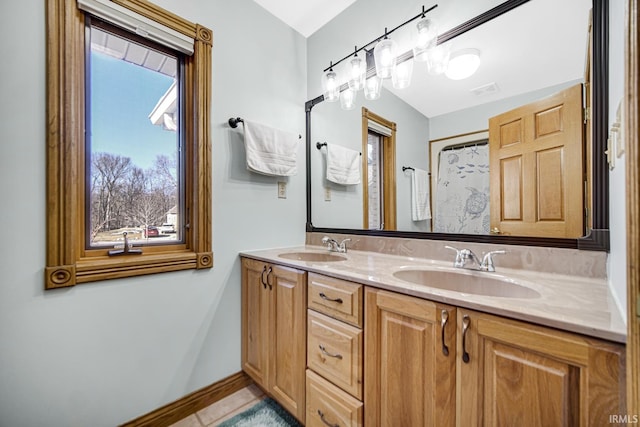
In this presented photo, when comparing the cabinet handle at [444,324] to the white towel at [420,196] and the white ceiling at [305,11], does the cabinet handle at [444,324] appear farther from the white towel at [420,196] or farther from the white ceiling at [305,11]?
the white ceiling at [305,11]

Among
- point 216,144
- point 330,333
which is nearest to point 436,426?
point 330,333

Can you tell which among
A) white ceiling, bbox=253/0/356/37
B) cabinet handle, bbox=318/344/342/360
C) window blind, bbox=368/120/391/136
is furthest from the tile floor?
white ceiling, bbox=253/0/356/37

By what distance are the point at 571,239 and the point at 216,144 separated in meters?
1.76

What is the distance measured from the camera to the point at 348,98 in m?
1.77

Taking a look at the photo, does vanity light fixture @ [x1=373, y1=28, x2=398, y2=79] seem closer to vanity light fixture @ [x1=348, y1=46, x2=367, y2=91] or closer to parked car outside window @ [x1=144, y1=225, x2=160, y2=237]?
vanity light fixture @ [x1=348, y1=46, x2=367, y2=91]

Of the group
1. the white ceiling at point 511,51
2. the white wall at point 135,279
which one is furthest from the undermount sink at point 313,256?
the white ceiling at point 511,51

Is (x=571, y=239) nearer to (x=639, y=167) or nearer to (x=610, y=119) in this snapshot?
(x=610, y=119)

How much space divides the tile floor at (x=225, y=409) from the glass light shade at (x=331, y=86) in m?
1.96

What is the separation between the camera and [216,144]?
158cm

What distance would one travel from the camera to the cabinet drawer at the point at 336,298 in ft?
3.30

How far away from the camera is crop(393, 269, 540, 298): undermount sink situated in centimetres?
95

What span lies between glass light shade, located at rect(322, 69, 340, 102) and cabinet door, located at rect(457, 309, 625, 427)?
155cm

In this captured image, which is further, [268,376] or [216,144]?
[216,144]

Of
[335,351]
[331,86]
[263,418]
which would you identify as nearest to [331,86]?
[331,86]
